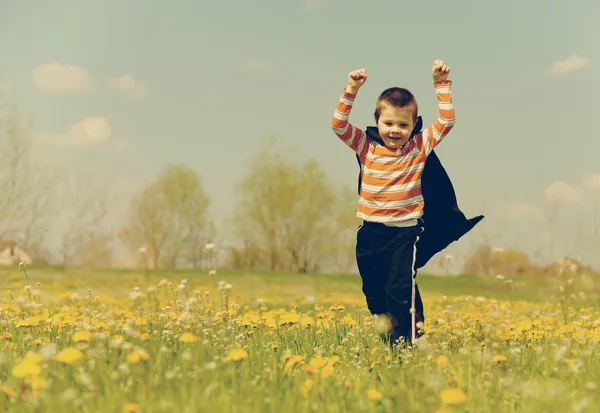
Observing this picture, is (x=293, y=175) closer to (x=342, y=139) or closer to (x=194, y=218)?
(x=194, y=218)

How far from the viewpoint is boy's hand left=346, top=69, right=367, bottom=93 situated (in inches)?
239

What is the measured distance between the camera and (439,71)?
19.8ft

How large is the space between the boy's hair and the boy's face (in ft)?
0.13

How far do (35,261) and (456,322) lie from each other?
69.2 feet

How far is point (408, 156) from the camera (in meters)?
6.18

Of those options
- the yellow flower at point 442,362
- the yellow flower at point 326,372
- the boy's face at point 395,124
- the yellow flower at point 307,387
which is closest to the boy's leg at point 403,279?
the boy's face at point 395,124

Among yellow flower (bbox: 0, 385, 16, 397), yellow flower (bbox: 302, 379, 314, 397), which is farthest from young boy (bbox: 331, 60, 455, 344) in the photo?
yellow flower (bbox: 0, 385, 16, 397)

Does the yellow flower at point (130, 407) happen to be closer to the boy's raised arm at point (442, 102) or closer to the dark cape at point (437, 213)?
the dark cape at point (437, 213)

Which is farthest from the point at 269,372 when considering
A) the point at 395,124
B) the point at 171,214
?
the point at 171,214

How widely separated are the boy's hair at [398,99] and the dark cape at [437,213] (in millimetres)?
251

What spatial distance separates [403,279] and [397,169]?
0.97 metres

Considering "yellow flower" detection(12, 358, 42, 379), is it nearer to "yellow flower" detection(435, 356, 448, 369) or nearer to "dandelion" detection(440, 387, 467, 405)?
"dandelion" detection(440, 387, 467, 405)

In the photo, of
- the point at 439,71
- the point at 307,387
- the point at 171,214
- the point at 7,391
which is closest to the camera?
the point at 7,391

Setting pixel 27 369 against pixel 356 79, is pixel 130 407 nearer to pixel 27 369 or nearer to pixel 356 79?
pixel 27 369
